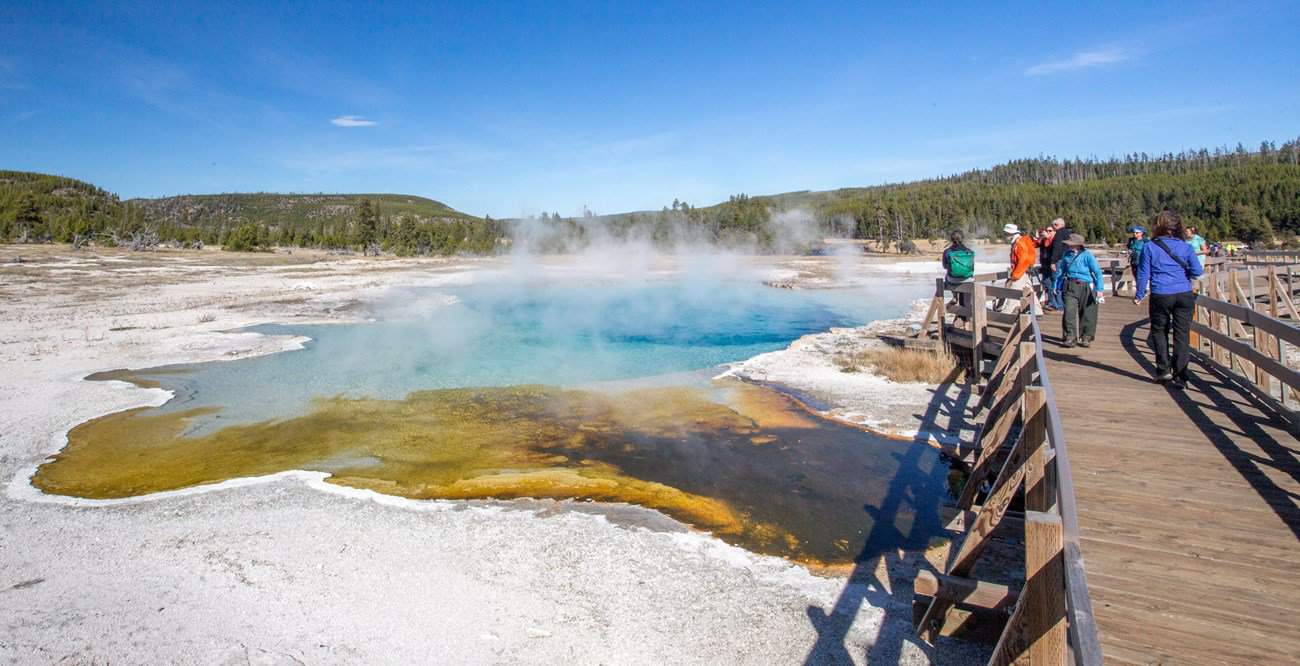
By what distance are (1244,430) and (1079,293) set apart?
10.9 feet

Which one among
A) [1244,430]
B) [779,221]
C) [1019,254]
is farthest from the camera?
[779,221]

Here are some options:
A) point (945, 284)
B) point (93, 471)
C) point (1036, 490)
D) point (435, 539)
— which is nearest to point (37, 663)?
point (435, 539)

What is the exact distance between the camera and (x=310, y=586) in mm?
4754

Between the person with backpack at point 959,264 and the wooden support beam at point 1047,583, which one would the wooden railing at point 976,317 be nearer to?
the person with backpack at point 959,264

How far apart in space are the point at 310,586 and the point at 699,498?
3.27 m

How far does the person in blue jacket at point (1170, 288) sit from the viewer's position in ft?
18.5

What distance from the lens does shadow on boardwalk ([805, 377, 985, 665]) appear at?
155 inches

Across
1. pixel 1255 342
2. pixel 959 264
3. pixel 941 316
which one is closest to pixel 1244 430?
pixel 1255 342

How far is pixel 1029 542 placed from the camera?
2.15 m

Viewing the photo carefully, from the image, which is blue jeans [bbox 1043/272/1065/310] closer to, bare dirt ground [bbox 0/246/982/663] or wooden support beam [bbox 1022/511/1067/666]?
bare dirt ground [bbox 0/246/982/663]

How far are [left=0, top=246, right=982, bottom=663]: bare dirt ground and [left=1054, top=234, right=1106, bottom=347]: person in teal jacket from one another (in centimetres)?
428

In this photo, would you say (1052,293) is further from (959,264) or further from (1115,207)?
(1115,207)

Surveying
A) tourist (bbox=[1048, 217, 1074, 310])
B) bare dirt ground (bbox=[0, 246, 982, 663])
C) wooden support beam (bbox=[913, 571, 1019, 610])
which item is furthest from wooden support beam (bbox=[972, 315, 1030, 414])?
wooden support beam (bbox=[913, 571, 1019, 610])

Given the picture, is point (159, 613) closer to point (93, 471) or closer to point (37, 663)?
point (37, 663)
